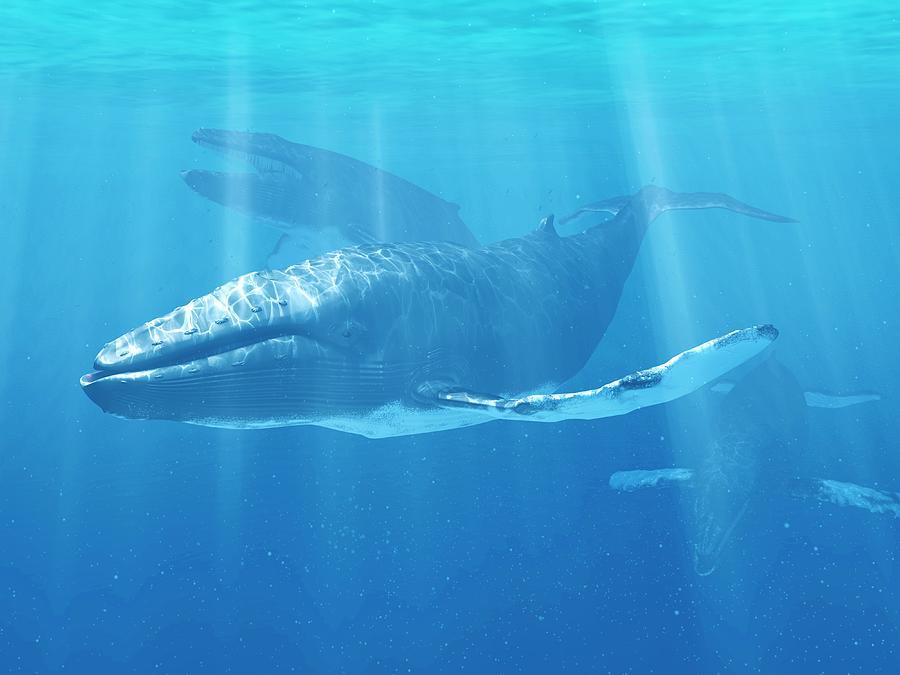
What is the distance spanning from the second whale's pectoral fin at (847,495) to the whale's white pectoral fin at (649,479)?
1.94 metres

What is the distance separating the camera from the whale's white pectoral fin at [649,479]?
1408 centimetres

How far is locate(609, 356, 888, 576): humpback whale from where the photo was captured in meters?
12.9

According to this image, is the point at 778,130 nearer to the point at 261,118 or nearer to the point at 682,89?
the point at 682,89

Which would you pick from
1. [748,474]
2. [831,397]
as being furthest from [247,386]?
[831,397]

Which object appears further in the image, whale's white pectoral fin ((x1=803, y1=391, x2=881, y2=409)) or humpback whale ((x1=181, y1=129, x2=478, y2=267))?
whale's white pectoral fin ((x1=803, y1=391, x2=881, y2=409))

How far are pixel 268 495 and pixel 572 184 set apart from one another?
64.2m

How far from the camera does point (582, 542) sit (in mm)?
14273

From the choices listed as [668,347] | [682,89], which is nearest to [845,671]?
[668,347]

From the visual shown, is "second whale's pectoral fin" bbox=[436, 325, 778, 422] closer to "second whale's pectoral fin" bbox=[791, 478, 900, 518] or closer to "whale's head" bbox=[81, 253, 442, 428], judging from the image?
"whale's head" bbox=[81, 253, 442, 428]

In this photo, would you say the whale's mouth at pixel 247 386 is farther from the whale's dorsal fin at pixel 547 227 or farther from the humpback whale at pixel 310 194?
the humpback whale at pixel 310 194

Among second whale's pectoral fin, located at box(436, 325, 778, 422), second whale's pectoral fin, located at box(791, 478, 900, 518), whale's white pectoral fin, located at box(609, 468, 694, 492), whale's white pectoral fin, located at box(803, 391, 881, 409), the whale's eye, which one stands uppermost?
the whale's eye

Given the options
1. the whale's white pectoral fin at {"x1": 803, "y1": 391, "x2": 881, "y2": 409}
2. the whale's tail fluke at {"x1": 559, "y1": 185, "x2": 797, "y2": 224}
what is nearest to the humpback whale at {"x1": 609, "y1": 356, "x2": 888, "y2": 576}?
the whale's white pectoral fin at {"x1": 803, "y1": 391, "x2": 881, "y2": 409}

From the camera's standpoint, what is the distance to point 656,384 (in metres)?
6.06

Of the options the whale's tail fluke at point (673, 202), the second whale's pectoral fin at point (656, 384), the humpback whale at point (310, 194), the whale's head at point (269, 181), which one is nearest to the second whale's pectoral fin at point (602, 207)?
the whale's tail fluke at point (673, 202)
